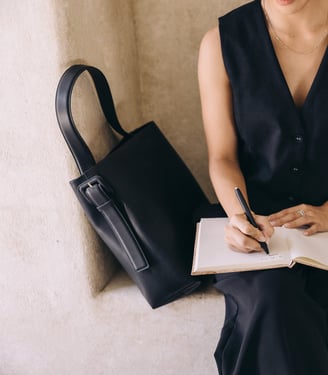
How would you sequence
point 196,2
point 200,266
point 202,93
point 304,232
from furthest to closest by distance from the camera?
point 196,2
point 202,93
point 304,232
point 200,266

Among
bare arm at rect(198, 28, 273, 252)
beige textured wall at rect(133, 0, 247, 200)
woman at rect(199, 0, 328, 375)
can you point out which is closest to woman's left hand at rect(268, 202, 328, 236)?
woman at rect(199, 0, 328, 375)

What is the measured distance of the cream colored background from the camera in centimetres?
131

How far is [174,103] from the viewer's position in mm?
1742

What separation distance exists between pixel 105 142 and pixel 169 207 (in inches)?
9.1

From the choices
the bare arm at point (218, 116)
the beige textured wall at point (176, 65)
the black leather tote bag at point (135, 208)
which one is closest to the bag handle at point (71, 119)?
the black leather tote bag at point (135, 208)

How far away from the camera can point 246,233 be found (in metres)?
1.16

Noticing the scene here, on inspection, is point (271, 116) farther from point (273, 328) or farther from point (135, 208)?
point (273, 328)

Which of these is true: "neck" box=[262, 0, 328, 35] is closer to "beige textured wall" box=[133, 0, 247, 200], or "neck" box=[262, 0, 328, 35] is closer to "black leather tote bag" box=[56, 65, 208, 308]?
"beige textured wall" box=[133, 0, 247, 200]

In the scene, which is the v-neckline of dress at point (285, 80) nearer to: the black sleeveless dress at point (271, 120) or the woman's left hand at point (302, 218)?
the black sleeveless dress at point (271, 120)

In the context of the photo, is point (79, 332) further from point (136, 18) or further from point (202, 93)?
point (136, 18)

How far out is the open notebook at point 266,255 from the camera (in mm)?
1113

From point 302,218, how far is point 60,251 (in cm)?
54

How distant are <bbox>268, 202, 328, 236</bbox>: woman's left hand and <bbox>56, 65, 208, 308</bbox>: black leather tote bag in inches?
9.1

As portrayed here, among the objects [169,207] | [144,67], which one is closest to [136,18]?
[144,67]
